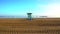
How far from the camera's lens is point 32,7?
1807 mm

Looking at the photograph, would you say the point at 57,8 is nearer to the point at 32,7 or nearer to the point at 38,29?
the point at 32,7

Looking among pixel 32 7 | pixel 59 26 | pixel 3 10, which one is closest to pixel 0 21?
pixel 3 10

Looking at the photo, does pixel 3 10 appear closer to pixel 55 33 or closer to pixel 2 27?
pixel 2 27

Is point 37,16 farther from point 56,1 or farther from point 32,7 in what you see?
point 56,1

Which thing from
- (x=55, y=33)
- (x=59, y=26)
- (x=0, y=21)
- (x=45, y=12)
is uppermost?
(x=45, y=12)

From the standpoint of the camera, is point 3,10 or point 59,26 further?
point 3,10

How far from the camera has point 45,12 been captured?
5.95 feet

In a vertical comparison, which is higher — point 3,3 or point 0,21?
point 3,3

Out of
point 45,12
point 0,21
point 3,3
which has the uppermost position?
point 3,3

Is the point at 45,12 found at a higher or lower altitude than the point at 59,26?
higher

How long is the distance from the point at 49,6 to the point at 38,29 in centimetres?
50

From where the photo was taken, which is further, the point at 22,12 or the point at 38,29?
the point at 22,12

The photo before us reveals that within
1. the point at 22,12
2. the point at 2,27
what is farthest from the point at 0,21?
the point at 22,12

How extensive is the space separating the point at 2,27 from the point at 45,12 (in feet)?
2.55
